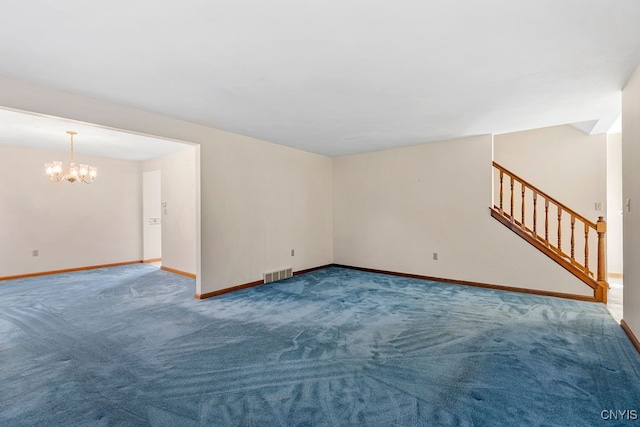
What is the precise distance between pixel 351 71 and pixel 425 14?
83 centimetres

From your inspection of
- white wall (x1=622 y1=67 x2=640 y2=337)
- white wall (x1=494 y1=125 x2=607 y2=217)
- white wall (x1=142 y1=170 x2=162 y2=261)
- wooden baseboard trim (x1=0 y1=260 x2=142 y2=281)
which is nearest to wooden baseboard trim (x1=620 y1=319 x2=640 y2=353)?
white wall (x1=622 y1=67 x2=640 y2=337)

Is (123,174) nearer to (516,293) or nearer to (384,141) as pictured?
(384,141)

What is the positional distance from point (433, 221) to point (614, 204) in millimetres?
3071

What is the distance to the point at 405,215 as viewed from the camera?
18.3ft

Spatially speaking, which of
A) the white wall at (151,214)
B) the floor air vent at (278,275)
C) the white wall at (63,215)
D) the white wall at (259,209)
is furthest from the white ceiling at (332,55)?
the white wall at (151,214)

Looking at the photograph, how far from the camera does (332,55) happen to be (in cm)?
231

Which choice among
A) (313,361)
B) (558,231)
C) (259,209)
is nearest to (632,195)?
(558,231)

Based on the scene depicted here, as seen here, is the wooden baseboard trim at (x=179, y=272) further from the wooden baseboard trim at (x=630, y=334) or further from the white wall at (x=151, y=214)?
the wooden baseboard trim at (x=630, y=334)

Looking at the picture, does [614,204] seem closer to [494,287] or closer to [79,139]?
[494,287]

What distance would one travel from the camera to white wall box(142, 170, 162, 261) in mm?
7156

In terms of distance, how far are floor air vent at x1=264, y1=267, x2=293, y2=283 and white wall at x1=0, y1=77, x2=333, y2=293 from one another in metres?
0.12

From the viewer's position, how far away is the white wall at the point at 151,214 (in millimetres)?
7156

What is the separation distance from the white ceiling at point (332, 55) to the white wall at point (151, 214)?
13.4ft

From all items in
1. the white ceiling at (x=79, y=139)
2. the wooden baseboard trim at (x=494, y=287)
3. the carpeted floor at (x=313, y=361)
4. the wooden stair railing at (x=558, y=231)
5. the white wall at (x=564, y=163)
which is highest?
the white ceiling at (x=79, y=139)
